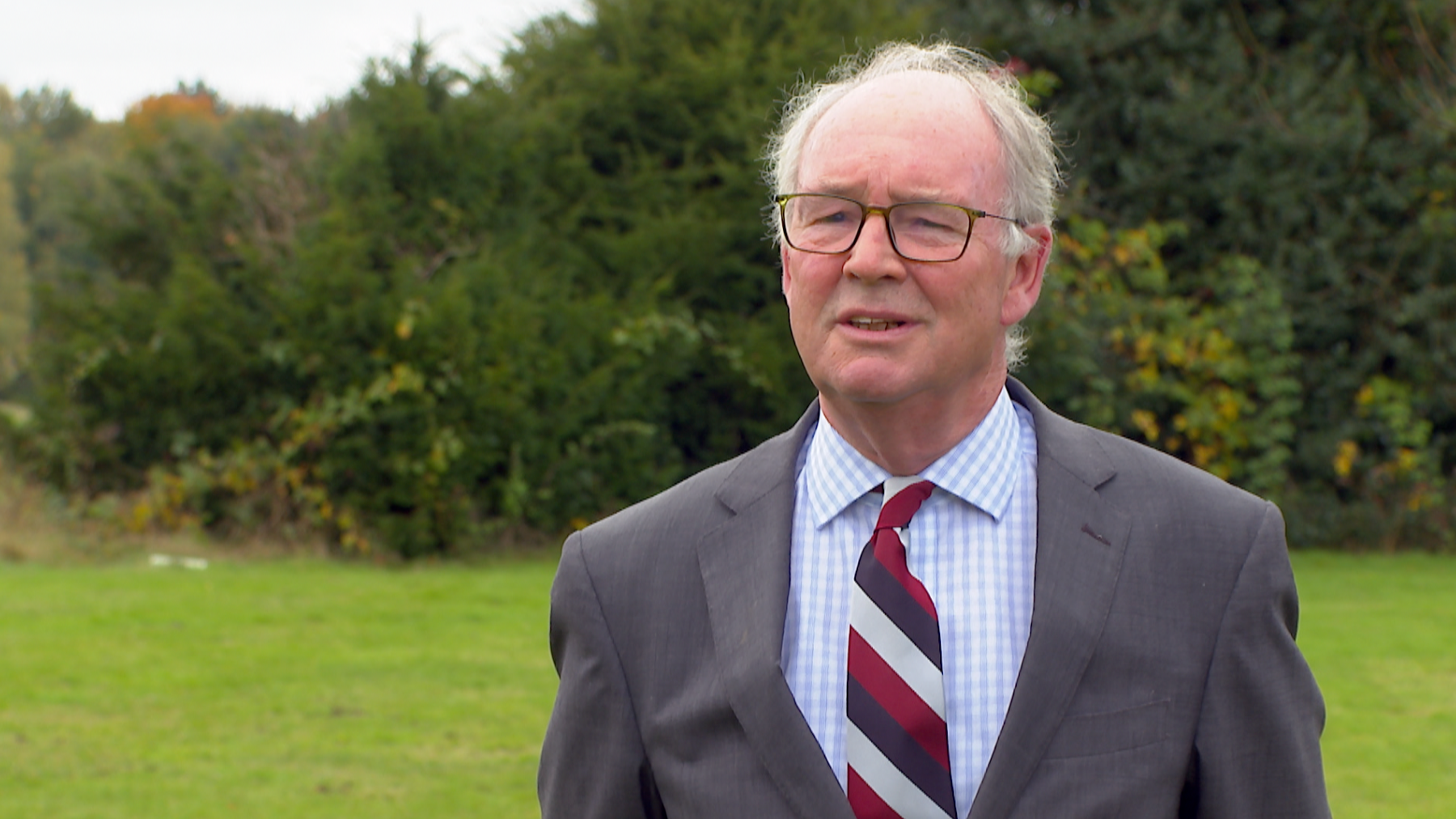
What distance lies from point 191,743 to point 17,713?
898mm

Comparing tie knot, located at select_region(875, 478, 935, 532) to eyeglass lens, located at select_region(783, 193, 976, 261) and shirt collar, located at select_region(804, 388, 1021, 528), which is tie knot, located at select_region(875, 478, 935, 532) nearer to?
shirt collar, located at select_region(804, 388, 1021, 528)

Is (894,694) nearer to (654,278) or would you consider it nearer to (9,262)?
(654,278)

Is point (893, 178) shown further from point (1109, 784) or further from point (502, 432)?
point (502, 432)

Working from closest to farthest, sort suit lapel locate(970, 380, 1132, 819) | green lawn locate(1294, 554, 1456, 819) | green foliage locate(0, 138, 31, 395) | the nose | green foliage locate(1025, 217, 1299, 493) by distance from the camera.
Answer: suit lapel locate(970, 380, 1132, 819) → the nose → green lawn locate(1294, 554, 1456, 819) → green foliage locate(1025, 217, 1299, 493) → green foliage locate(0, 138, 31, 395)

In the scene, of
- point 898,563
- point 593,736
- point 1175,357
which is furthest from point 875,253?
point 1175,357

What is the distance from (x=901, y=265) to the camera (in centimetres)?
184

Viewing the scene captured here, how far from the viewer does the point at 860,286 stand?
187cm

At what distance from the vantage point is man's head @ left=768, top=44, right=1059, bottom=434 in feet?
6.05

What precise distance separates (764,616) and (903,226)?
21.4 inches

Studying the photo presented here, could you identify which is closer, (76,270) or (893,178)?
(893,178)

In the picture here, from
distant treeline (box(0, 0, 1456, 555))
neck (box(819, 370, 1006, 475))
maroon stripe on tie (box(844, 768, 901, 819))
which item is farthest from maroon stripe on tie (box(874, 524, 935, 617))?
distant treeline (box(0, 0, 1456, 555))

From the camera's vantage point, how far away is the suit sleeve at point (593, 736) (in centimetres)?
190

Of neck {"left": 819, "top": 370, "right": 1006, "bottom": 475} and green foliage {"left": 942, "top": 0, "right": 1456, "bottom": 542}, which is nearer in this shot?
neck {"left": 819, "top": 370, "right": 1006, "bottom": 475}

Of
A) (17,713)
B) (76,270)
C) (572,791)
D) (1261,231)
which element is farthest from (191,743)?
(1261,231)
